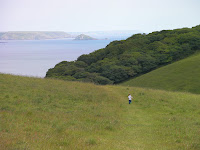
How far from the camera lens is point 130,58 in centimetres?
8450

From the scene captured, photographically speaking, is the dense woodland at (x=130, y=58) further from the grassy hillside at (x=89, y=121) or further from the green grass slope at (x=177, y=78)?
the grassy hillside at (x=89, y=121)

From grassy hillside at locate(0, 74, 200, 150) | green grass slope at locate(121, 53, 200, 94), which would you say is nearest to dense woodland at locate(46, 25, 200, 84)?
green grass slope at locate(121, 53, 200, 94)

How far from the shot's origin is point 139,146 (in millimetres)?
11703

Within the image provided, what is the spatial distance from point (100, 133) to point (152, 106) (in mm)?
12514

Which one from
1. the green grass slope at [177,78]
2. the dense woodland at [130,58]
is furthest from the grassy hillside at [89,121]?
the dense woodland at [130,58]

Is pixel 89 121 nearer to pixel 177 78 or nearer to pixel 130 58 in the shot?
pixel 177 78

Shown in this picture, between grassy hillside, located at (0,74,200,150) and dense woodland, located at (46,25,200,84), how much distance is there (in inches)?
1730

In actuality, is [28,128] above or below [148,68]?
above

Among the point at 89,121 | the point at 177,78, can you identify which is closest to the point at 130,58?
the point at 177,78

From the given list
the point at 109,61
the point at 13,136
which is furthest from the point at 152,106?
the point at 109,61

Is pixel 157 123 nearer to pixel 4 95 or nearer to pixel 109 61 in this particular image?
pixel 4 95

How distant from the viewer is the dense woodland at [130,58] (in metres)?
77.5

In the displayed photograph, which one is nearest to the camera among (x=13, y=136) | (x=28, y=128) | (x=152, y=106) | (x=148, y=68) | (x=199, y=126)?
(x=13, y=136)

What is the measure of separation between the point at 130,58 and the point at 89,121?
6850 cm
